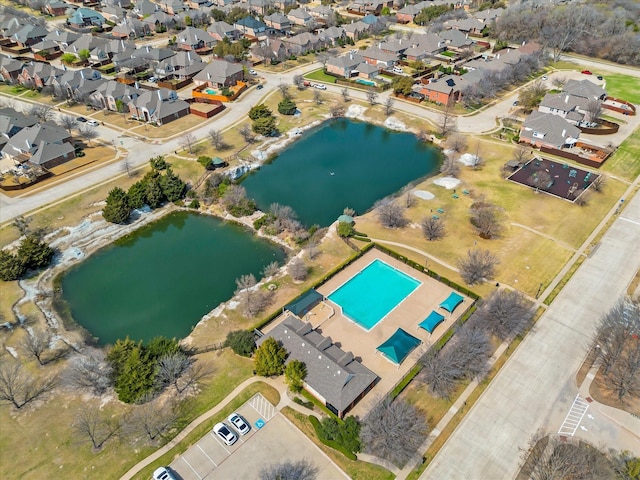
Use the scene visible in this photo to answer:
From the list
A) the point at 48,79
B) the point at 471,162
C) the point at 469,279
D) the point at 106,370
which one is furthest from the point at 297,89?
the point at 106,370

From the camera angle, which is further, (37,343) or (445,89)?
(445,89)

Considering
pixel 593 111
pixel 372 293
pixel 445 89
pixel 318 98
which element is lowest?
pixel 372 293

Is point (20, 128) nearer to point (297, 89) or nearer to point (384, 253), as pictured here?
point (297, 89)

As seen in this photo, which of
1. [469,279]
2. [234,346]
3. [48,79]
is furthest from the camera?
[48,79]

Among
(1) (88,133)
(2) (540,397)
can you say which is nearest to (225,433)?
(2) (540,397)

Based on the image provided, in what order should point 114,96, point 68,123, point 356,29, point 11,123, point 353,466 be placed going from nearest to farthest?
point 353,466 < point 11,123 < point 68,123 < point 114,96 < point 356,29

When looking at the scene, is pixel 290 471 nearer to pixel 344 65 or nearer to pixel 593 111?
pixel 593 111

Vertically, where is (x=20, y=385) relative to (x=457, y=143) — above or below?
below
